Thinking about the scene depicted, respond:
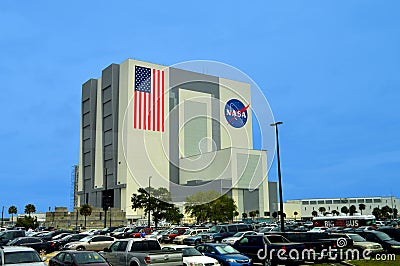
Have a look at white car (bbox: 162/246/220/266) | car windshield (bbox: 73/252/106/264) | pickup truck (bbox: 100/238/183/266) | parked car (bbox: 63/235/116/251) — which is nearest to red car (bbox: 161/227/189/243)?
parked car (bbox: 63/235/116/251)

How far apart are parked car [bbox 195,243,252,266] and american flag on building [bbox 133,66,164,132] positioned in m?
80.3

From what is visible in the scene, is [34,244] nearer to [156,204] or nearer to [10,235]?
[10,235]

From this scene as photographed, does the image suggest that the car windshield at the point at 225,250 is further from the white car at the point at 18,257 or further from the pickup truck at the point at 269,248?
the white car at the point at 18,257

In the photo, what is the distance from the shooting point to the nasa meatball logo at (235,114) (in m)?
31.7

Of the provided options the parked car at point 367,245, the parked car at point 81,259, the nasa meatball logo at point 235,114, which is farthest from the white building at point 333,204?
the parked car at point 81,259

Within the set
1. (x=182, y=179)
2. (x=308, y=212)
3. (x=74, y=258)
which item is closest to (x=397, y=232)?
(x=74, y=258)

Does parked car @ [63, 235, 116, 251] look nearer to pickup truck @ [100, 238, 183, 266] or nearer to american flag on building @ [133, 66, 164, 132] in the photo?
pickup truck @ [100, 238, 183, 266]

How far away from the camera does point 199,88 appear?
345ft

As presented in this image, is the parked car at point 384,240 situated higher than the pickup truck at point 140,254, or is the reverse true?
the pickup truck at point 140,254

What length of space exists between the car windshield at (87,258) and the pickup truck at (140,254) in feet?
4.56

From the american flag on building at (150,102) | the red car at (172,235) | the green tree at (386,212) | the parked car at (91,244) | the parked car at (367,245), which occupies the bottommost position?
the green tree at (386,212)

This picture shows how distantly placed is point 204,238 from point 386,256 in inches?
673

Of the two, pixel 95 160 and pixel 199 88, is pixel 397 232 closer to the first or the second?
pixel 199 88

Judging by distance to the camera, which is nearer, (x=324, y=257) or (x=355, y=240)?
(x=324, y=257)
